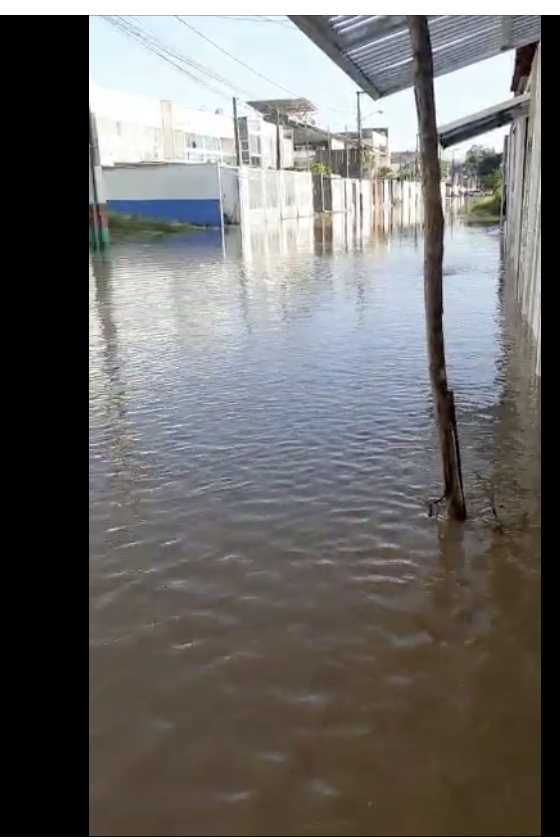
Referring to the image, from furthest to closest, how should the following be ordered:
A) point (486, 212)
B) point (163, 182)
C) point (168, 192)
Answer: point (486, 212) → point (168, 192) → point (163, 182)

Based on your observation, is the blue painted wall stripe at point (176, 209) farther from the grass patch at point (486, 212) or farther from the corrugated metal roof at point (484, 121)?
the corrugated metal roof at point (484, 121)

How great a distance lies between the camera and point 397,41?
627 centimetres

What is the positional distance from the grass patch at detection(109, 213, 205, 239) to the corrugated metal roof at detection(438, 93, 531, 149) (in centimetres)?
1853

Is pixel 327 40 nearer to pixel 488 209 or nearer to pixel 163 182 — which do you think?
pixel 163 182

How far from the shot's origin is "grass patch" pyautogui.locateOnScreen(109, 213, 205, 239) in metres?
31.5

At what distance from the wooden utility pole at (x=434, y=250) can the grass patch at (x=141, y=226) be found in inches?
1116

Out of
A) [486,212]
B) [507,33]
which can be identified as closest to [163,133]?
[486,212]

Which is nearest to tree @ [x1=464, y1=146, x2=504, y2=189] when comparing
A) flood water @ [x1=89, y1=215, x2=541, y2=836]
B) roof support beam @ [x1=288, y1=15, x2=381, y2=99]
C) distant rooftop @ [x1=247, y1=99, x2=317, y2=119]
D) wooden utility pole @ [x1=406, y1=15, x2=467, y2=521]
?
distant rooftop @ [x1=247, y1=99, x2=317, y2=119]

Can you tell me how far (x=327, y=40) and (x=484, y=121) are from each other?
27.4 ft

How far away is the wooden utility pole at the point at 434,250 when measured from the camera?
363 cm

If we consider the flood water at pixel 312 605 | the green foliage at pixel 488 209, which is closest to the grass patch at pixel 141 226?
the green foliage at pixel 488 209

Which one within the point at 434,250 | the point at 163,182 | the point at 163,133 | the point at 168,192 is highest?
the point at 163,133

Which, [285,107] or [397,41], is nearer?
[397,41]
